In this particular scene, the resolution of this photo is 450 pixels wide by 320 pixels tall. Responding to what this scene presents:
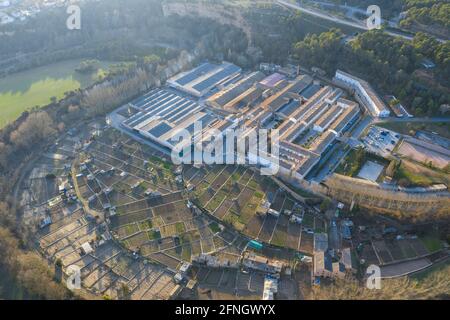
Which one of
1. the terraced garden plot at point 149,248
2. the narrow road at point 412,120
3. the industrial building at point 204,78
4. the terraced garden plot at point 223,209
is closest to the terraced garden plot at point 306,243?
the terraced garden plot at point 223,209

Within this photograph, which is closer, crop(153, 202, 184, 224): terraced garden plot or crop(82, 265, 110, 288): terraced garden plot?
crop(82, 265, 110, 288): terraced garden plot

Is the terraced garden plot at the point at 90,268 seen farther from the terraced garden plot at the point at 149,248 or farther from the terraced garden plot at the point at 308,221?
the terraced garden plot at the point at 308,221

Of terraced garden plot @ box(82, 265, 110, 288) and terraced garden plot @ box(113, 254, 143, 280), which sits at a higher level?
terraced garden plot @ box(113, 254, 143, 280)

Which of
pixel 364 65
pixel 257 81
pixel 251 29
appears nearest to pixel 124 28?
pixel 251 29

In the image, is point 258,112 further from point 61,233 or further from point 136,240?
point 61,233

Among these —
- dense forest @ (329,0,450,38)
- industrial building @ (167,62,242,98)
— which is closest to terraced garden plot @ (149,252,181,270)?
industrial building @ (167,62,242,98)

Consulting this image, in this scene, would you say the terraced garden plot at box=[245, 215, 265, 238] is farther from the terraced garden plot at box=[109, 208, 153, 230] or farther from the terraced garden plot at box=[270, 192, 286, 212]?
the terraced garden plot at box=[109, 208, 153, 230]

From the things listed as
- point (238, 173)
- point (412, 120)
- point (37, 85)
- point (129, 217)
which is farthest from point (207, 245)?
point (37, 85)
